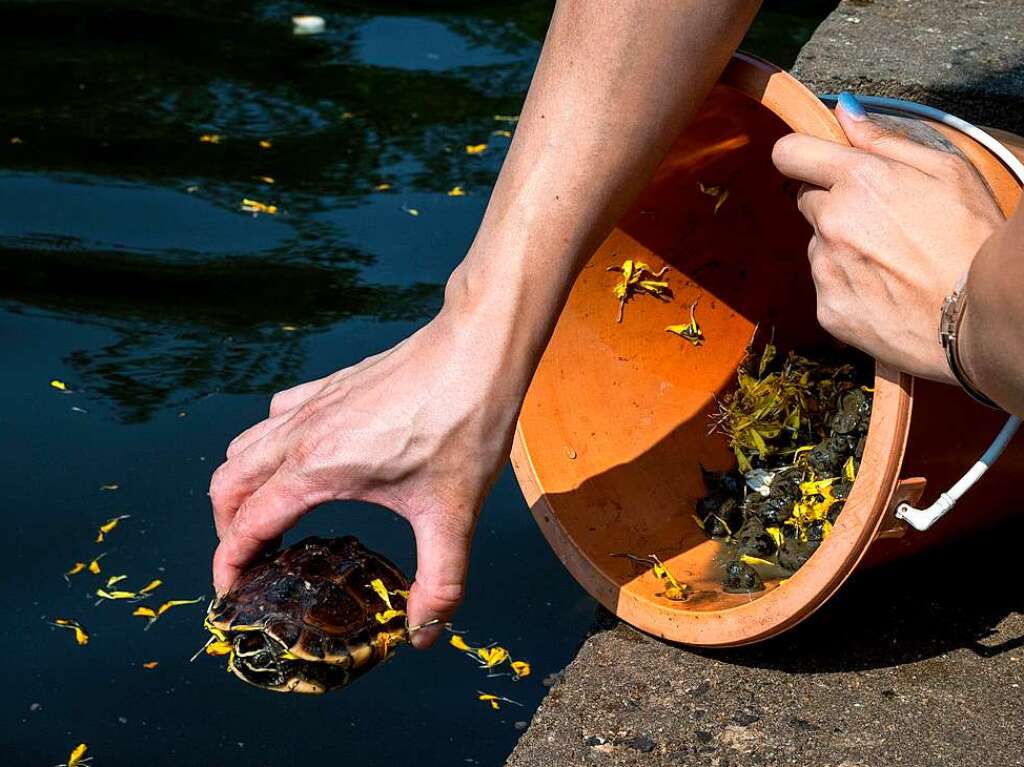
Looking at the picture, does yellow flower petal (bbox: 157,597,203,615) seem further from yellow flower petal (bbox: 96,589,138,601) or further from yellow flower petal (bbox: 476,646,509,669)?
yellow flower petal (bbox: 476,646,509,669)

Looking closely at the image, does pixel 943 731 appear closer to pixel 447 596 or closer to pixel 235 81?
pixel 447 596

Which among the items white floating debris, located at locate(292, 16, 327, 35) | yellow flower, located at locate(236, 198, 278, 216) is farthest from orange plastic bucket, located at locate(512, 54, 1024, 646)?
white floating debris, located at locate(292, 16, 327, 35)

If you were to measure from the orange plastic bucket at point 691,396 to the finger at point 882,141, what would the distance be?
0.21 feet

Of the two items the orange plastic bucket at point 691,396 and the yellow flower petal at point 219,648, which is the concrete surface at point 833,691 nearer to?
the orange plastic bucket at point 691,396

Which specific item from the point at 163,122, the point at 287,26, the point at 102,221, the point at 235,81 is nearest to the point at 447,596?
the point at 102,221

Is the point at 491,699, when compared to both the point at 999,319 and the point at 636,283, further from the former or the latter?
the point at 999,319

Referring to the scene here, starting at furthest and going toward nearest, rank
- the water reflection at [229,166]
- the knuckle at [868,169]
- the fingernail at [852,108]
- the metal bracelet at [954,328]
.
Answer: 1. the water reflection at [229,166]
2. the fingernail at [852,108]
3. the knuckle at [868,169]
4. the metal bracelet at [954,328]

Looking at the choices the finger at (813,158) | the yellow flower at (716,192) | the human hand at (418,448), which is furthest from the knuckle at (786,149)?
the yellow flower at (716,192)

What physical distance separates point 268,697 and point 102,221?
67.9 inches

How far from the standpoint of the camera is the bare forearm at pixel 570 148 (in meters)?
1.53

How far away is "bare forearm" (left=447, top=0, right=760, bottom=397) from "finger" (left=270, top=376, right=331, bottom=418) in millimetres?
250

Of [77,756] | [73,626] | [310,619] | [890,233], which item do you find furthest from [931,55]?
[77,756]

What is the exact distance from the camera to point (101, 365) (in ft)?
8.98

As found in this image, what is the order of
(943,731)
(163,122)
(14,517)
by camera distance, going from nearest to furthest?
(943,731)
(14,517)
(163,122)
